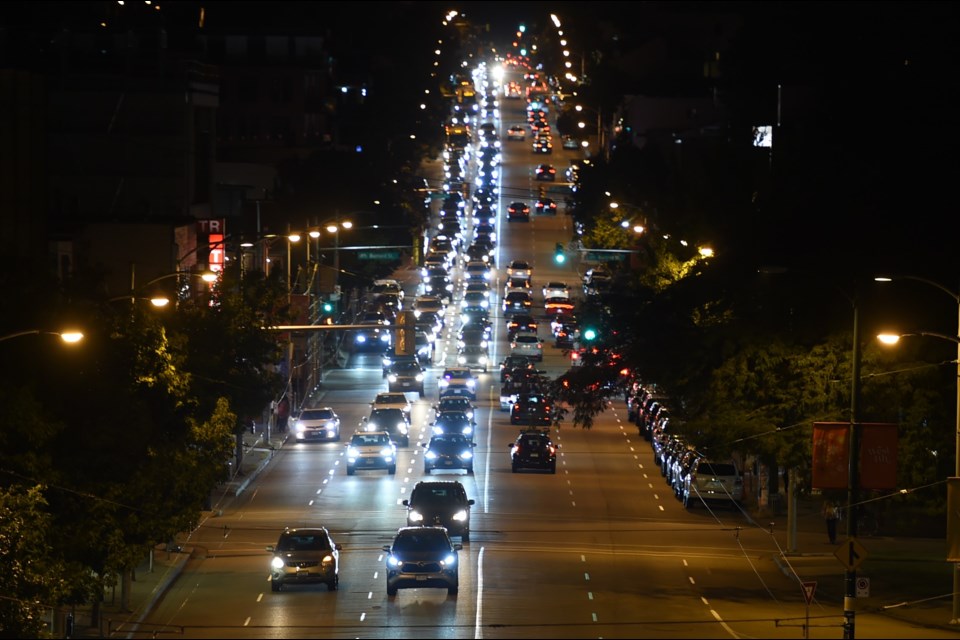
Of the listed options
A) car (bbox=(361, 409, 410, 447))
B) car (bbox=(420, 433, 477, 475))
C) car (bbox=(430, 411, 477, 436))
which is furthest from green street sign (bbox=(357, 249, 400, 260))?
car (bbox=(420, 433, 477, 475))

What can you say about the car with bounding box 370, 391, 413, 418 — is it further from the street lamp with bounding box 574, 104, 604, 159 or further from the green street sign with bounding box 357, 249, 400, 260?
the street lamp with bounding box 574, 104, 604, 159

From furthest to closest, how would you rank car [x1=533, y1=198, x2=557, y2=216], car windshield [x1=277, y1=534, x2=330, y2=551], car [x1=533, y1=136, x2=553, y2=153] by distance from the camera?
car [x1=533, y1=136, x2=553, y2=153], car [x1=533, y1=198, x2=557, y2=216], car windshield [x1=277, y1=534, x2=330, y2=551]

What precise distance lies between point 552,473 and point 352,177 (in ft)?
212

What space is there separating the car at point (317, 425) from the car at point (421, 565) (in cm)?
3043

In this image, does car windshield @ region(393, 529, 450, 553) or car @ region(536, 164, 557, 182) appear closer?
car windshield @ region(393, 529, 450, 553)

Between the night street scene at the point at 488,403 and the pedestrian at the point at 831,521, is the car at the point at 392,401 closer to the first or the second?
the night street scene at the point at 488,403

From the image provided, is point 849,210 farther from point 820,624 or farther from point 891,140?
point 820,624

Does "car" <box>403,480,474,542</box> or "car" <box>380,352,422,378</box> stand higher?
"car" <box>380,352,422,378</box>

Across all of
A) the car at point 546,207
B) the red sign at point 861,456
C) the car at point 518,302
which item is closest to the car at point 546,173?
the car at point 546,207

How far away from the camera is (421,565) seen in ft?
121

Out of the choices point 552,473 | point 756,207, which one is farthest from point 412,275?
point 756,207

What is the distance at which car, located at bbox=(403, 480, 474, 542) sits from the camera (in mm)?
44531

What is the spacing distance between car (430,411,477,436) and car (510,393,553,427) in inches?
162

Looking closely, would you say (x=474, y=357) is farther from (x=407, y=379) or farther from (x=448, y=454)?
(x=448, y=454)
